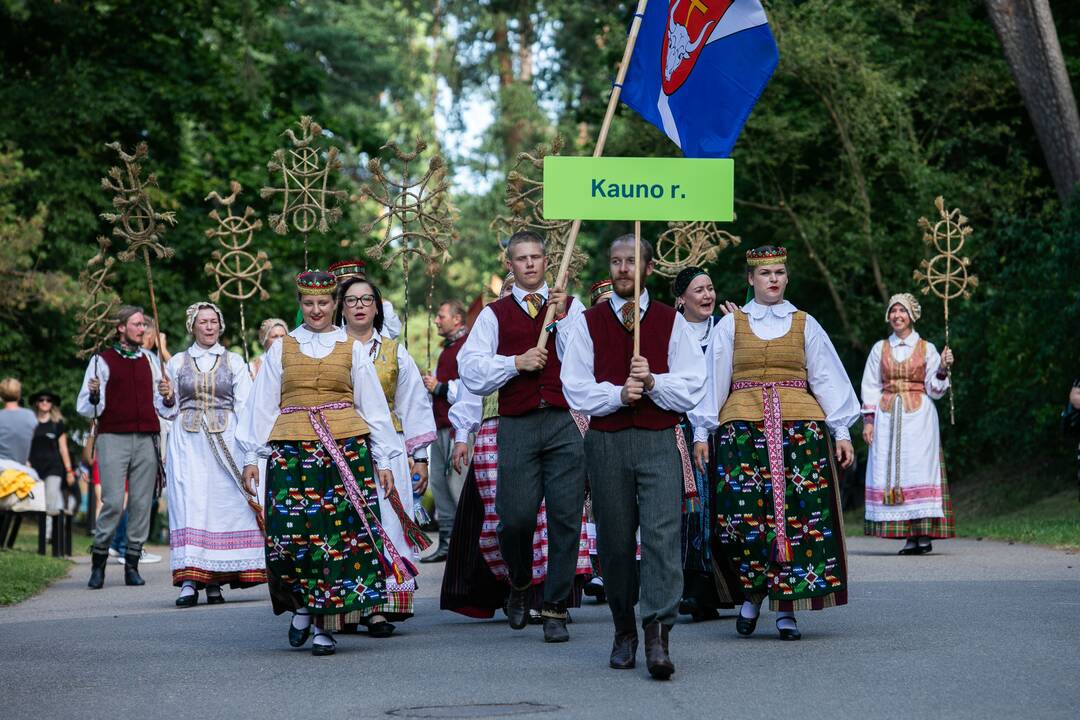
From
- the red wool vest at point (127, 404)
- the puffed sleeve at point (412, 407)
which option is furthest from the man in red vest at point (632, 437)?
the red wool vest at point (127, 404)

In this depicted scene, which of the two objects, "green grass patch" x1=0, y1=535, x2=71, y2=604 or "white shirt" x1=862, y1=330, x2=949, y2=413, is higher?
"white shirt" x1=862, y1=330, x2=949, y2=413

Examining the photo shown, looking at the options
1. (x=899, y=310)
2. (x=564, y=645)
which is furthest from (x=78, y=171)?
(x=564, y=645)

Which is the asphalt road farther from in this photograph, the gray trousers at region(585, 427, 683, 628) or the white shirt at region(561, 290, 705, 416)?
the white shirt at region(561, 290, 705, 416)

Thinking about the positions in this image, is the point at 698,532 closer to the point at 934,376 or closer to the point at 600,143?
the point at 600,143

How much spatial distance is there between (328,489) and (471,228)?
42.9 meters

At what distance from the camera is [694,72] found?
9.75m

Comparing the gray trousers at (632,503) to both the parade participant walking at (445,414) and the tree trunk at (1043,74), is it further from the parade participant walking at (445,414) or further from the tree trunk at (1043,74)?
the tree trunk at (1043,74)

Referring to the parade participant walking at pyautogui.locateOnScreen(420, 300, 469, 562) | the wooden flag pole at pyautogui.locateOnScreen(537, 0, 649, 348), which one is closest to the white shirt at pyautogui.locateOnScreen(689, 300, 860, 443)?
the wooden flag pole at pyautogui.locateOnScreen(537, 0, 649, 348)

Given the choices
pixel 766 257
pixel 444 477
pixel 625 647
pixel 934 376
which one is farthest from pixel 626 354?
pixel 444 477

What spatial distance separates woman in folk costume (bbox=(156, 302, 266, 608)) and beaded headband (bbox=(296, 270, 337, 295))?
3206 millimetres

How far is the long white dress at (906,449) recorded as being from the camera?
15.5 metres

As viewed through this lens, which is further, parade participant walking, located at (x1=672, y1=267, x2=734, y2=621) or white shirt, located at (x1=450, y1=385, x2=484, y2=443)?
white shirt, located at (x1=450, y1=385, x2=484, y2=443)

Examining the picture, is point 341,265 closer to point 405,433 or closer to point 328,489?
point 405,433

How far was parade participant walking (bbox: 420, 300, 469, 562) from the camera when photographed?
15.6 meters
